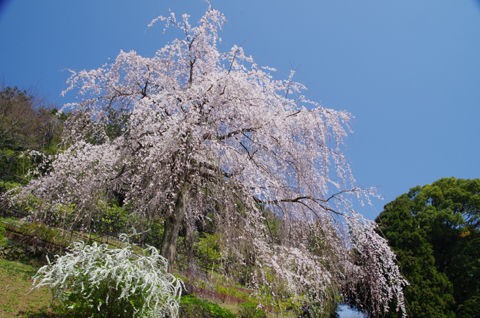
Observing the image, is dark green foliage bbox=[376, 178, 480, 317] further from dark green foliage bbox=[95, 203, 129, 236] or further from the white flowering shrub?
the white flowering shrub

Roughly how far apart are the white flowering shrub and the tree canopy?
1525mm

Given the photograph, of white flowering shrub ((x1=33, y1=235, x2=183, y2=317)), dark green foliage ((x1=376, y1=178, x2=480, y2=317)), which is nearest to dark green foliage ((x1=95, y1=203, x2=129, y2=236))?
white flowering shrub ((x1=33, y1=235, x2=183, y2=317))

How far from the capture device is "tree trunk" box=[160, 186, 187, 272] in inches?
216

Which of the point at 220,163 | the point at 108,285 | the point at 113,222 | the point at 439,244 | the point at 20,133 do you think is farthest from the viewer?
the point at 20,133

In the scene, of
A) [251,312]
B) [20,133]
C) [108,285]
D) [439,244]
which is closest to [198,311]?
[251,312]

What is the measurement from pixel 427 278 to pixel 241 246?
10.2m

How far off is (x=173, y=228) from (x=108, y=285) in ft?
7.12

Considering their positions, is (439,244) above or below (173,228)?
above

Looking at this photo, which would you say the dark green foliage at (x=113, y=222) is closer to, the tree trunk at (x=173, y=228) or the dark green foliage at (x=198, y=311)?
the dark green foliage at (x=198, y=311)

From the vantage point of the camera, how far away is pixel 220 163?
17.8 feet

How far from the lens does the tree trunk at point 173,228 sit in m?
5.48

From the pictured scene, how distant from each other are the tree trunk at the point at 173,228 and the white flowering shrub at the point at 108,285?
186cm

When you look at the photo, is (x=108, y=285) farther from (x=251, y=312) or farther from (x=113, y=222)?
(x=113, y=222)

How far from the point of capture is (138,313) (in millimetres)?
3475
